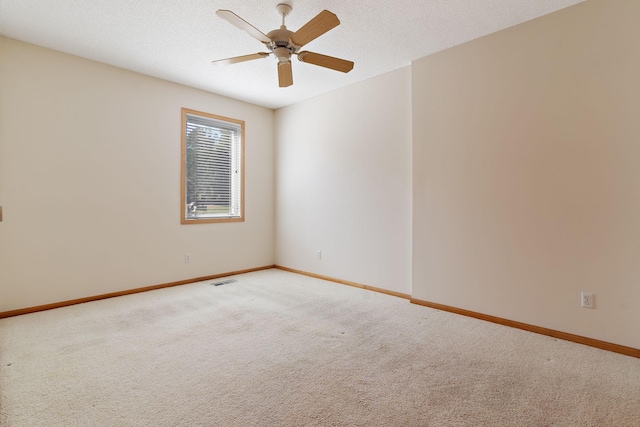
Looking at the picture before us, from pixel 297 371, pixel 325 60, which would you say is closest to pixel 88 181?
pixel 325 60

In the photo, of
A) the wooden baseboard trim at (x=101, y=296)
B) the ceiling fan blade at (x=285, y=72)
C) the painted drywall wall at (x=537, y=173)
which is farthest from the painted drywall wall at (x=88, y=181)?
the painted drywall wall at (x=537, y=173)

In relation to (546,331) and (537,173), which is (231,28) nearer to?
(537,173)

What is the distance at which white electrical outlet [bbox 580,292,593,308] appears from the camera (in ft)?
7.85

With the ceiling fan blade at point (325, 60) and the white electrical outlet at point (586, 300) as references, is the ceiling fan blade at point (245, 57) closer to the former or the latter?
the ceiling fan blade at point (325, 60)

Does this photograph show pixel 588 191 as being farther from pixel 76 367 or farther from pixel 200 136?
pixel 200 136

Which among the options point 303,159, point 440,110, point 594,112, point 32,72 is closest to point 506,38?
point 440,110

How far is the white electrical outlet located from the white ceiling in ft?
7.37

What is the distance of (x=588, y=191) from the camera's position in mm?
2391

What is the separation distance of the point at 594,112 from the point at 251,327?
10.6 feet

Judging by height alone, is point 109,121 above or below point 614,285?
above

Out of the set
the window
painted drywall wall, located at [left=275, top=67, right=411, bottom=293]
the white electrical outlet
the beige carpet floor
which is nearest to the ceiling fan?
painted drywall wall, located at [left=275, top=67, right=411, bottom=293]

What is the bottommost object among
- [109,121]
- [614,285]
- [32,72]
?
[614,285]

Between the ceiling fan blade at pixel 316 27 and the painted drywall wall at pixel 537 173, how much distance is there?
1575 mm

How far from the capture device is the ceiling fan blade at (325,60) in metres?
2.53
